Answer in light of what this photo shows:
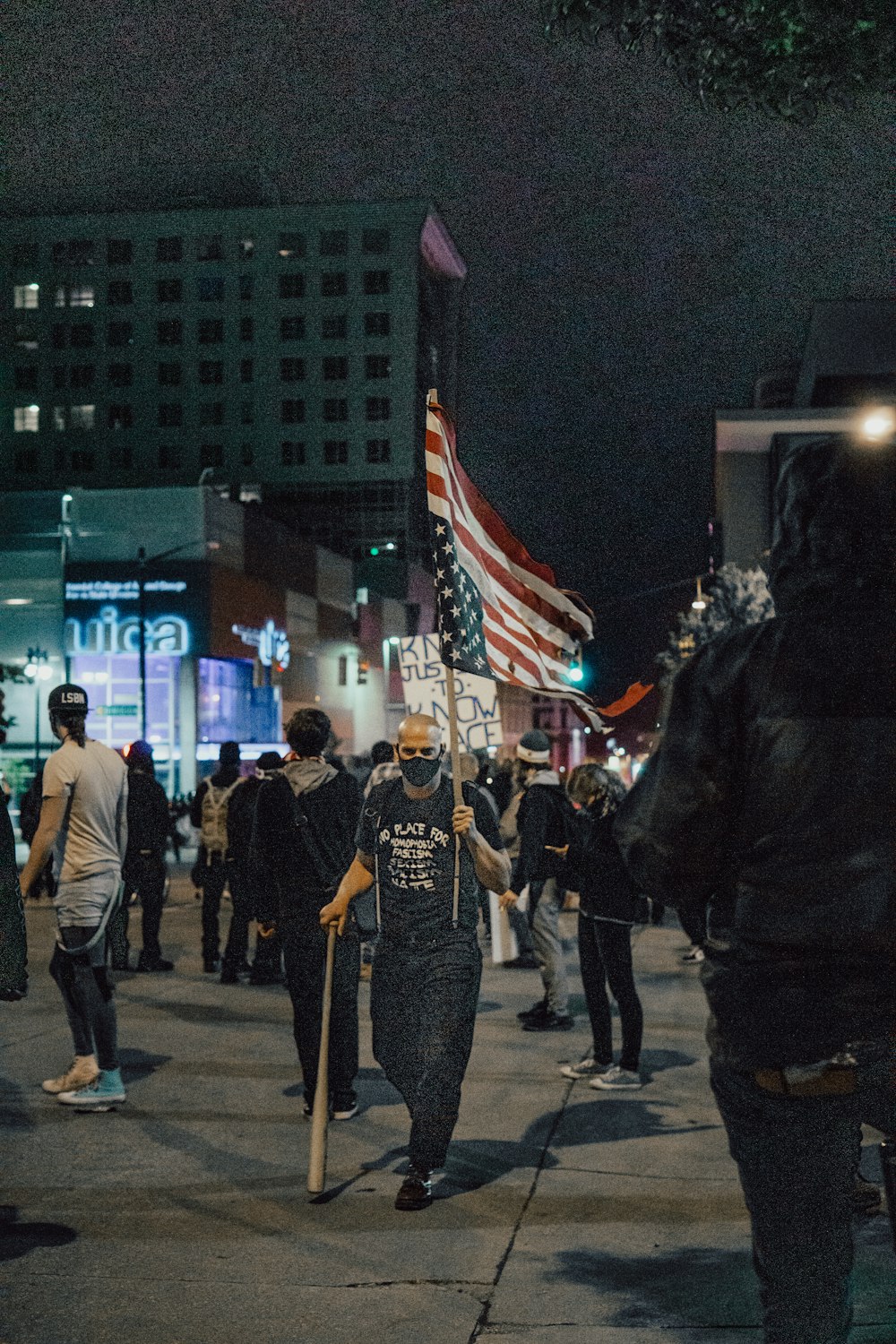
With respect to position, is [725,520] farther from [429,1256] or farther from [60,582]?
[429,1256]

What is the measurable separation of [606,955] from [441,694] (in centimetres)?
663

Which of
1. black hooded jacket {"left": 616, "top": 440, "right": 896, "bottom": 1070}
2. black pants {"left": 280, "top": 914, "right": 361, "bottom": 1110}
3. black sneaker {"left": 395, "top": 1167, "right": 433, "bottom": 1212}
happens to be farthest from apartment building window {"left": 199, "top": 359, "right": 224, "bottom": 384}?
black hooded jacket {"left": 616, "top": 440, "right": 896, "bottom": 1070}

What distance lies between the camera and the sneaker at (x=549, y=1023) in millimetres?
10859

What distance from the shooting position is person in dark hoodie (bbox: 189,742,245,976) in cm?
1420

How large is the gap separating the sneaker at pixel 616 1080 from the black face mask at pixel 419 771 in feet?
8.96

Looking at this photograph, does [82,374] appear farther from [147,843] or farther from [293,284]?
[147,843]

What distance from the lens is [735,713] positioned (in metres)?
2.97


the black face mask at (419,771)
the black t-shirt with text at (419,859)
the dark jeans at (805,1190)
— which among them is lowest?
the dark jeans at (805,1190)

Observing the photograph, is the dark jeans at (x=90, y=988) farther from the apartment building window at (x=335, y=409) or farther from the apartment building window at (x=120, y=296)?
the apartment building window at (x=120, y=296)

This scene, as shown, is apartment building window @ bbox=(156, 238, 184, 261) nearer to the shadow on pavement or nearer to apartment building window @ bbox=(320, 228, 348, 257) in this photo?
apartment building window @ bbox=(320, 228, 348, 257)

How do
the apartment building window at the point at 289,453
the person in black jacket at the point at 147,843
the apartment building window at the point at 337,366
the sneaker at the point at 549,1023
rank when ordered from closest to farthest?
the sneaker at the point at 549,1023
the person in black jacket at the point at 147,843
the apartment building window at the point at 289,453
the apartment building window at the point at 337,366

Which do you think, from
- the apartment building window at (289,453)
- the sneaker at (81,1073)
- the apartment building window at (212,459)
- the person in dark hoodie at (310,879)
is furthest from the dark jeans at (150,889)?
the apartment building window at (289,453)

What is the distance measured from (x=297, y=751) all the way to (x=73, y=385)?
10328 centimetres

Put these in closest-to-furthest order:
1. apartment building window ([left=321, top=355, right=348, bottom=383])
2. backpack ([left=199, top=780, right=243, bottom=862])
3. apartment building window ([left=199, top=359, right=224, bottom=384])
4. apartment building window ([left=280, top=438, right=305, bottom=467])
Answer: backpack ([left=199, top=780, right=243, bottom=862])
apartment building window ([left=280, top=438, right=305, bottom=467])
apartment building window ([left=199, top=359, right=224, bottom=384])
apartment building window ([left=321, top=355, right=348, bottom=383])
